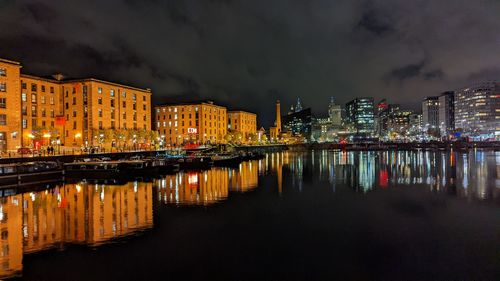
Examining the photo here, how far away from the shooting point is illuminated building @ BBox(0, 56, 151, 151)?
59500 millimetres

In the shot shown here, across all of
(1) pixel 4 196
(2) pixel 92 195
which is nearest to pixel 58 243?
(2) pixel 92 195

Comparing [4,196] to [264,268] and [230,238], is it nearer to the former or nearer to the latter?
[230,238]

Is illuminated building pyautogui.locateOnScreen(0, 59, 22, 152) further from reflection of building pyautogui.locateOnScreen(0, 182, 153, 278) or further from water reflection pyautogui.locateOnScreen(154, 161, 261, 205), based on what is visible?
water reflection pyautogui.locateOnScreen(154, 161, 261, 205)

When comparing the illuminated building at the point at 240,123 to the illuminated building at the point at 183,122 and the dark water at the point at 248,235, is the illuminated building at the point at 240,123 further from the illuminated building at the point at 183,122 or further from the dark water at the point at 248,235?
the dark water at the point at 248,235

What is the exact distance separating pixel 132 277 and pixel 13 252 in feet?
21.4

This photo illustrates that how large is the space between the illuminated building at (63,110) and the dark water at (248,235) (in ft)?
107

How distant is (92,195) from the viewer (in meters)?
32.8

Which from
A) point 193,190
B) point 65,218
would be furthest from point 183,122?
point 65,218

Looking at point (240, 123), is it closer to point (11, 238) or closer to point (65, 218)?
point (65, 218)

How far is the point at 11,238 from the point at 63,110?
214 feet

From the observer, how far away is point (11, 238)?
1905 cm

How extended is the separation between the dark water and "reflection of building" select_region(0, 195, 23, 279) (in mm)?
63

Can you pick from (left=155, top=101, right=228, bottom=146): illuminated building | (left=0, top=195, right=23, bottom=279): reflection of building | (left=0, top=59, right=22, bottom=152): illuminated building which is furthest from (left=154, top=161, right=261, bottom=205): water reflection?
(left=155, top=101, right=228, bottom=146): illuminated building

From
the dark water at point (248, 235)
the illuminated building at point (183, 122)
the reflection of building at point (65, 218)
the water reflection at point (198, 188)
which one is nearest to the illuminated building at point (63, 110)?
the dark water at point (248, 235)
